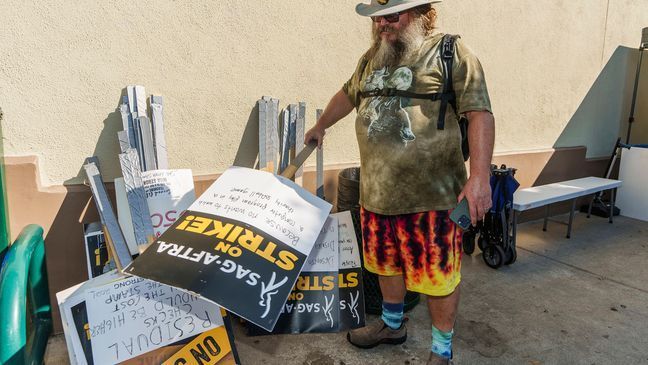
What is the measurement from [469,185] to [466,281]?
1.81 meters

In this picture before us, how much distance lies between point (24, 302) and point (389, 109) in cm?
190

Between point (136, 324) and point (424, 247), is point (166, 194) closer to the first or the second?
point (136, 324)

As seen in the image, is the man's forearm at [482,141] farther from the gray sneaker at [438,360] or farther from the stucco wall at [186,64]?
the stucco wall at [186,64]

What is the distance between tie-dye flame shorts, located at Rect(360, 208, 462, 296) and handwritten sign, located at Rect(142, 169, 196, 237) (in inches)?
49.6

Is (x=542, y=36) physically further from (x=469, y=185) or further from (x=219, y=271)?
(x=219, y=271)

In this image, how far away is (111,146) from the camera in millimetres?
2664

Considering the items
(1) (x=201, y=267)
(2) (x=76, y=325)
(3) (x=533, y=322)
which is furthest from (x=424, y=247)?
(2) (x=76, y=325)

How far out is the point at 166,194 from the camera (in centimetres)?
263

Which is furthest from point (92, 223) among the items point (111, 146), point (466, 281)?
point (466, 281)

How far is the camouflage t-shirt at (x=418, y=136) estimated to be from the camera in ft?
6.53

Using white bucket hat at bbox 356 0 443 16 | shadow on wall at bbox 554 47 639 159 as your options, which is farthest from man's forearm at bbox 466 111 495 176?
shadow on wall at bbox 554 47 639 159

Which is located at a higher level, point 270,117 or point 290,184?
point 270,117

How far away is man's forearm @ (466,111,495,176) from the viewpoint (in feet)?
6.18

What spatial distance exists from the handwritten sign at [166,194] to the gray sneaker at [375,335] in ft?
4.42
